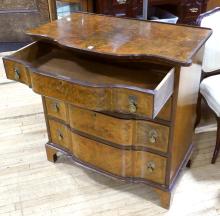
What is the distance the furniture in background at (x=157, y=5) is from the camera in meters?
2.65

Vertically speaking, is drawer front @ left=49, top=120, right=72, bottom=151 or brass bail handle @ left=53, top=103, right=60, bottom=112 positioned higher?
brass bail handle @ left=53, top=103, right=60, bottom=112

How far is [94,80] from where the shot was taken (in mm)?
1415

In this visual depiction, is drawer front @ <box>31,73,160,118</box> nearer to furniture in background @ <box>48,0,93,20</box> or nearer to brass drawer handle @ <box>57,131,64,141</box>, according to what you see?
brass drawer handle @ <box>57,131,64,141</box>

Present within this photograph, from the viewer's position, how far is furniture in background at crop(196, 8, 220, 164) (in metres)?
1.76

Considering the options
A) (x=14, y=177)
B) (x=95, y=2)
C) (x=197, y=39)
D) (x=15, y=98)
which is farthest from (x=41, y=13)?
(x=197, y=39)

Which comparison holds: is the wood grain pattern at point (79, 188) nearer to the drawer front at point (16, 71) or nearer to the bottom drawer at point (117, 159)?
the bottom drawer at point (117, 159)

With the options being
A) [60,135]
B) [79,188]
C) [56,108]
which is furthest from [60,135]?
[79,188]

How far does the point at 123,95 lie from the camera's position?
1.19 meters

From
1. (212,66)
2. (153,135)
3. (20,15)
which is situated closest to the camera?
(153,135)

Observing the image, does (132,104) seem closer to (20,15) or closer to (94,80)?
(94,80)

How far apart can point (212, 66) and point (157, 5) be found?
122cm

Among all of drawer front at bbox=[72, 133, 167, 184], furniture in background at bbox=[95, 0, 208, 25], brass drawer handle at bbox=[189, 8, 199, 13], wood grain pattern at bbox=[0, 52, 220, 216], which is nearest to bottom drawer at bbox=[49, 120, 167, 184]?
drawer front at bbox=[72, 133, 167, 184]

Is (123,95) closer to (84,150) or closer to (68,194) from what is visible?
(84,150)

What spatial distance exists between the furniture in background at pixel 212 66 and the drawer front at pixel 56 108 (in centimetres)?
80
